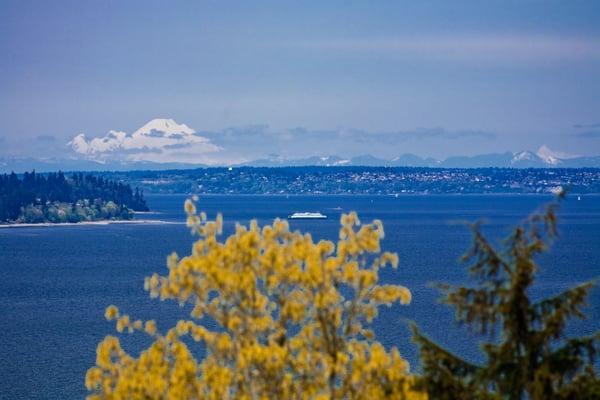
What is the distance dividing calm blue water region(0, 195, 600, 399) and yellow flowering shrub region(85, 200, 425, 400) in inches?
66.7

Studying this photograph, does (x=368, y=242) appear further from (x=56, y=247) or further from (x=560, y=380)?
(x=56, y=247)

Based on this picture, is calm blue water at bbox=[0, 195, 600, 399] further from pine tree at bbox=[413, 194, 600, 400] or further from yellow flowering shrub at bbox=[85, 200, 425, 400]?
yellow flowering shrub at bbox=[85, 200, 425, 400]

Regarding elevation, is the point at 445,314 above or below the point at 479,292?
below

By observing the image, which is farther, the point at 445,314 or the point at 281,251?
the point at 445,314

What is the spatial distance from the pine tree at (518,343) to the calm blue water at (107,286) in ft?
3.22

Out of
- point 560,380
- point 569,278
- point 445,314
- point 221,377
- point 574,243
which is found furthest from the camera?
point 574,243

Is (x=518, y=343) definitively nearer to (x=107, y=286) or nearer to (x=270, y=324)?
(x=270, y=324)

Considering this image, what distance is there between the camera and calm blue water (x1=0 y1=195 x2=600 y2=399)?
2238 inches

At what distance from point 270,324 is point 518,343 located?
140 inches

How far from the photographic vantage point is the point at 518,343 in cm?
1407

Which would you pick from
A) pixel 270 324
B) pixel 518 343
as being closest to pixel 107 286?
pixel 270 324

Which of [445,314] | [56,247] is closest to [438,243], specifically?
[56,247]

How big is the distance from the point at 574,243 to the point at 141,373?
452ft

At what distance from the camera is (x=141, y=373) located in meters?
13.3
